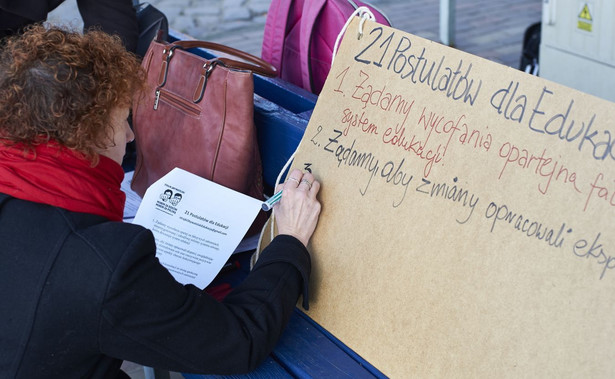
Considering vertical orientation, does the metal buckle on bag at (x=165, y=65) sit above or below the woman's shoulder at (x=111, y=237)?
above

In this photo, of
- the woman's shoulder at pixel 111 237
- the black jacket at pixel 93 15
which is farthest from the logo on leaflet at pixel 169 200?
the black jacket at pixel 93 15

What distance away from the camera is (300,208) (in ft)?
4.83

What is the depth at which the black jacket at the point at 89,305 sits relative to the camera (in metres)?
1.13

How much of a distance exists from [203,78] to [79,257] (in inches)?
30.6

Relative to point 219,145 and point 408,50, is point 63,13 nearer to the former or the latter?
point 219,145

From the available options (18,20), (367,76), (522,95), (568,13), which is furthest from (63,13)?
(522,95)

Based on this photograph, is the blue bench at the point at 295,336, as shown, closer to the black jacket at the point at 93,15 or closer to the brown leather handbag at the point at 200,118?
the brown leather handbag at the point at 200,118

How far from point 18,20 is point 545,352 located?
2.03 metres

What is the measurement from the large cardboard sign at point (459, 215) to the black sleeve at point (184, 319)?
0.58ft

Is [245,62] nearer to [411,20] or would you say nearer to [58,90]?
[58,90]

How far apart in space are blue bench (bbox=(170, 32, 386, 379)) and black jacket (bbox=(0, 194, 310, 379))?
0.19 meters

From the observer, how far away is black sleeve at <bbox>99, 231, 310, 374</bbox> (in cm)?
115

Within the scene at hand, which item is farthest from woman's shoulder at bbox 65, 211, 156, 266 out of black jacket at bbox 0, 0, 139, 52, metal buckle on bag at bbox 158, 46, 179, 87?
black jacket at bbox 0, 0, 139, 52

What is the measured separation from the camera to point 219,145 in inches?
70.2
